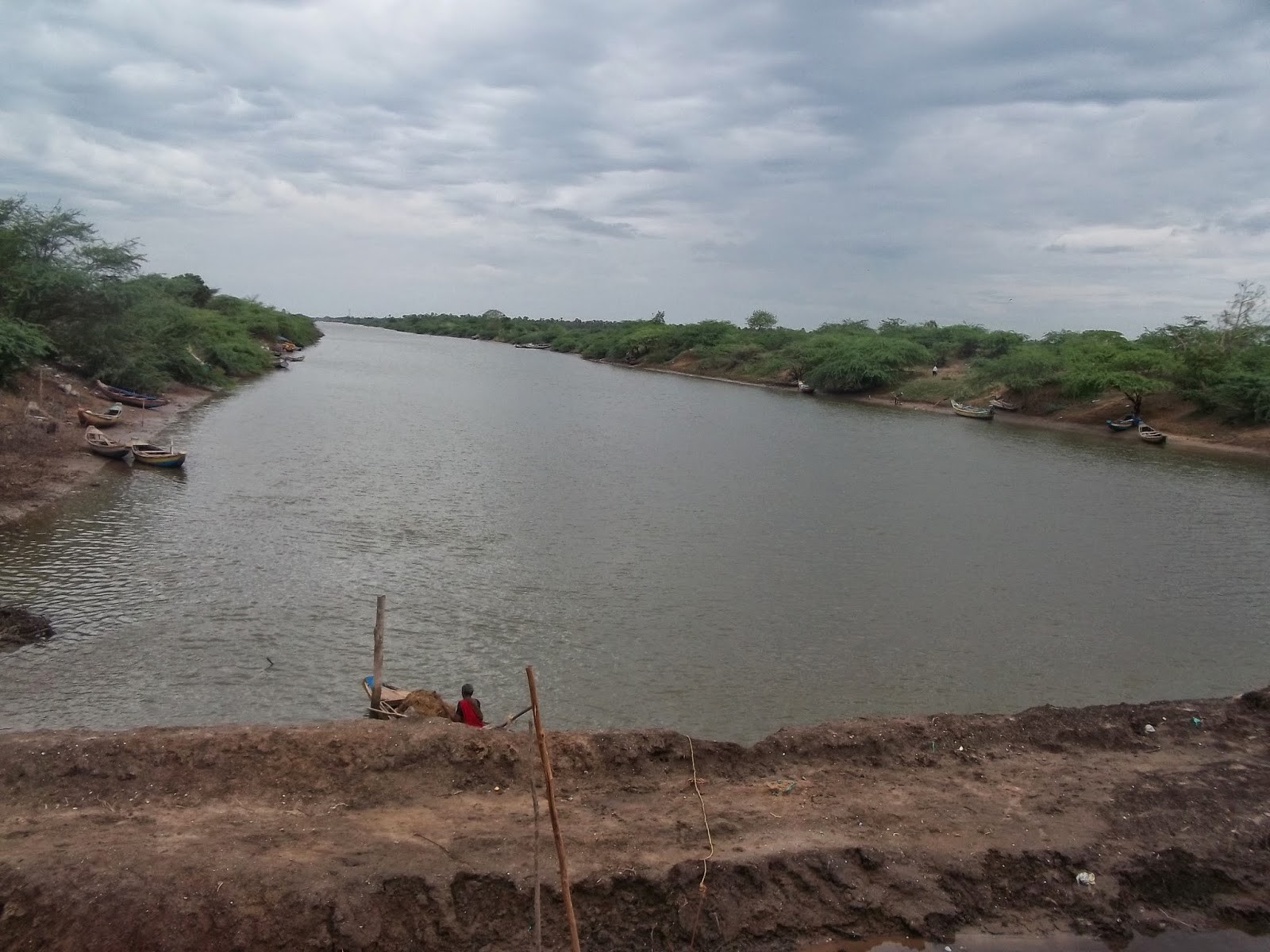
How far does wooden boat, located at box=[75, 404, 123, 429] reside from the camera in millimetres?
27828

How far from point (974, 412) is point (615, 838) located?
167 ft

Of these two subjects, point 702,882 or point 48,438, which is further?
point 48,438

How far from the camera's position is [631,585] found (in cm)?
1684

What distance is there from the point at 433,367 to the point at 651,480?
62.2 m

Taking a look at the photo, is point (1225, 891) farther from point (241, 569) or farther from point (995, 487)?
point (995, 487)

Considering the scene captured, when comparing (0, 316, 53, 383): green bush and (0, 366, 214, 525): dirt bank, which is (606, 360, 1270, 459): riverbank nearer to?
(0, 366, 214, 525): dirt bank

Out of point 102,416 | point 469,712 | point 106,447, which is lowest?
point 469,712

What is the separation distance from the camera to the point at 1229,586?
725 inches

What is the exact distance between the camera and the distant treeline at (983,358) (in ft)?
148

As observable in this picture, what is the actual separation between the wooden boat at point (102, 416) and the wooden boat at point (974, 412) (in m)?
44.6

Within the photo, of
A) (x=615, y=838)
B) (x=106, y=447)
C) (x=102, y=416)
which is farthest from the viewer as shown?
(x=102, y=416)

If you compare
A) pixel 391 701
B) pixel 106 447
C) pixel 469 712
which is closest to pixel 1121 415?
pixel 106 447

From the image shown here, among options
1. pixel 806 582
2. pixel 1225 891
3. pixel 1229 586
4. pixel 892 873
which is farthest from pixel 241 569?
pixel 1229 586

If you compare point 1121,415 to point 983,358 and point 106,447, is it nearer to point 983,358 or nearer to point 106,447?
point 983,358
